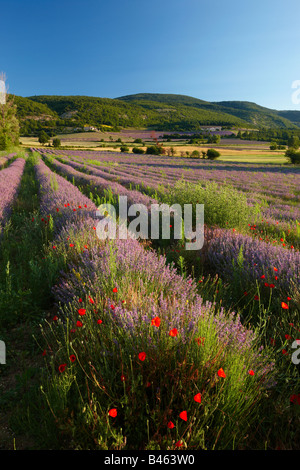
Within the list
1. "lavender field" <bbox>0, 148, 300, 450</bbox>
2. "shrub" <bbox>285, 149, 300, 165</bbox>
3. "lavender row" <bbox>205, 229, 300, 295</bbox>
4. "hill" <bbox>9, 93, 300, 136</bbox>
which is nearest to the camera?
"lavender field" <bbox>0, 148, 300, 450</bbox>

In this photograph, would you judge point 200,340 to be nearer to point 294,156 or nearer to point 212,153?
point 294,156

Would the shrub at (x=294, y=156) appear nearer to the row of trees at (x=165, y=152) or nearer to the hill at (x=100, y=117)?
the row of trees at (x=165, y=152)

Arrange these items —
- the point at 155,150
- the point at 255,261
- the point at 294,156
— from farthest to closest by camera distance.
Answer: the point at 155,150, the point at 294,156, the point at 255,261

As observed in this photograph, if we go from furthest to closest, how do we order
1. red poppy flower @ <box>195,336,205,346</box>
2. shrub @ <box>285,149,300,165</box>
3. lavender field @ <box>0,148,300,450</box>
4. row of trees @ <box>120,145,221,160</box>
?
row of trees @ <box>120,145,221,160</box> < shrub @ <box>285,149,300,165</box> < red poppy flower @ <box>195,336,205,346</box> < lavender field @ <box>0,148,300,450</box>

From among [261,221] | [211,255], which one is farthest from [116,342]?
[261,221]

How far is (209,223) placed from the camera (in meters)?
4.88

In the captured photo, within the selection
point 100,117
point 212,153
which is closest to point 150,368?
point 212,153

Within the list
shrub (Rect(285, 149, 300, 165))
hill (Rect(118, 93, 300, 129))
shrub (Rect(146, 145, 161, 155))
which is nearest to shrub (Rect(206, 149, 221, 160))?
shrub (Rect(285, 149, 300, 165))

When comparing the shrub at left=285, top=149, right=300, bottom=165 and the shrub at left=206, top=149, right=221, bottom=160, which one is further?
the shrub at left=206, top=149, right=221, bottom=160

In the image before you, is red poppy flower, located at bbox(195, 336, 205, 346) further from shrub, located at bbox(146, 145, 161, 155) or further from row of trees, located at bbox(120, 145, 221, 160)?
shrub, located at bbox(146, 145, 161, 155)

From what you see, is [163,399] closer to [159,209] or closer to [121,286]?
[121,286]

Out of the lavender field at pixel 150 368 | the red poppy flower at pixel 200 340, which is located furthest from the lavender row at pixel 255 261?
the red poppy flower at pixel 200 340

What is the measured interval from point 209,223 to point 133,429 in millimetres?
4123

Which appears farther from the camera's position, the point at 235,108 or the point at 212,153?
the point at 235,108
